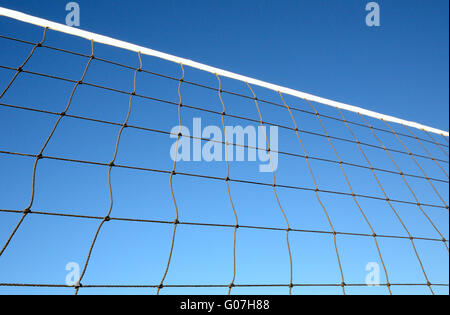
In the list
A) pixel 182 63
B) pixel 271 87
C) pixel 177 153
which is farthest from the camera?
pixel 271 87

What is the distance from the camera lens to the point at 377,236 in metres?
1.36
